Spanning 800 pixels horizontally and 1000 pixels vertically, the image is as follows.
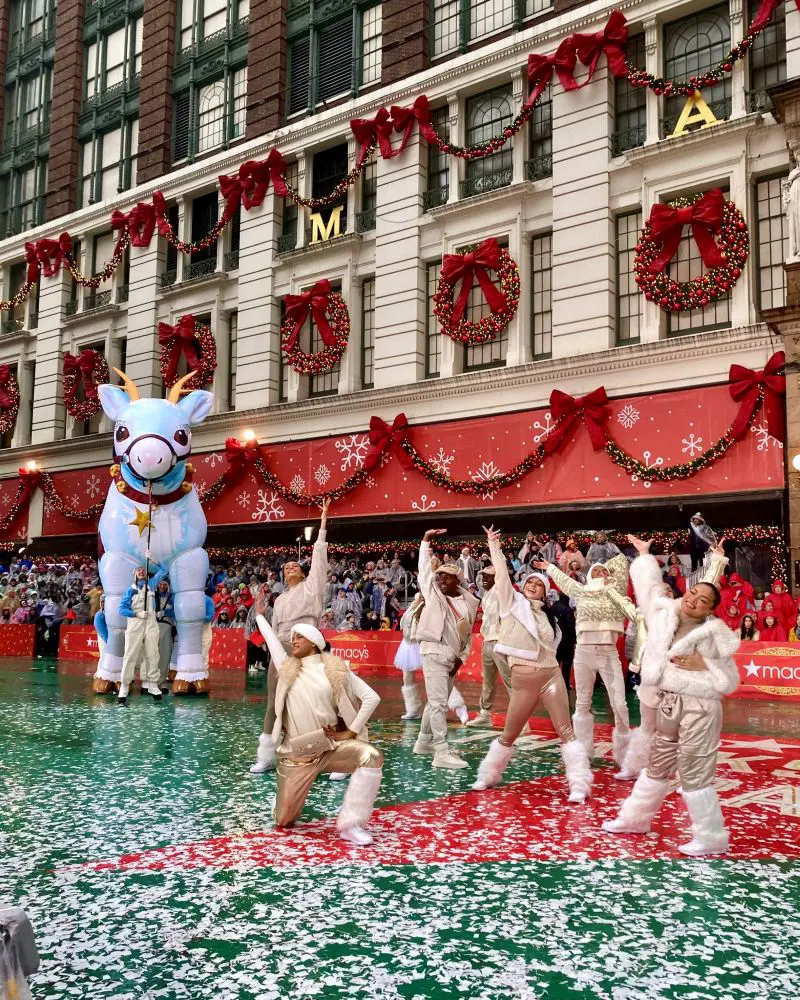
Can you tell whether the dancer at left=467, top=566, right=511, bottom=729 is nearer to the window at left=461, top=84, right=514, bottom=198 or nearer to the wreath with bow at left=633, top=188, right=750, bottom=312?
the wreath with bow at left=633, top=188, right=750, bottom=312

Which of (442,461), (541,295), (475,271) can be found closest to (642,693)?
(442,461)

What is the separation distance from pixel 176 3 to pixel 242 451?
15.6 metres

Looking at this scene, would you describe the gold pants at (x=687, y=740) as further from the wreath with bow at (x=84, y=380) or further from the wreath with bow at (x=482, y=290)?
the wreath with bow at (x=84, y=380)

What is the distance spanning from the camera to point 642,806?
6082 mm

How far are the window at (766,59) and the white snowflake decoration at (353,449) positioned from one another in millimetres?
11240

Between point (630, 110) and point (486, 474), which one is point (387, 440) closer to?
point (486, 474)

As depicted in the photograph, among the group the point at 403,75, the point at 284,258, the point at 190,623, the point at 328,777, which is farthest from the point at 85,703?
the point at 403,75

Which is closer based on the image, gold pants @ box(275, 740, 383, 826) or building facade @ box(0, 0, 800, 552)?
gold pants @ box(275, 740, 383, 826)

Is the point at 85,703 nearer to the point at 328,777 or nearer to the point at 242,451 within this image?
the point at 328,777

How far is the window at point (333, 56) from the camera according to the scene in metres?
25.4

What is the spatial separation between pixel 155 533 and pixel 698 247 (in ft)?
39.1

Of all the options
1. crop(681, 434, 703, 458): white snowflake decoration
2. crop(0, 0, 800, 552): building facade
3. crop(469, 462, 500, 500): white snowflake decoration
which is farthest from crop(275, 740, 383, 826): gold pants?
crop(469, 462, 500, 500): white snowflake decoration

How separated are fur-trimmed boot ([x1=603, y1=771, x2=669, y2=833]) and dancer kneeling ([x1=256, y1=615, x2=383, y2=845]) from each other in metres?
1.62

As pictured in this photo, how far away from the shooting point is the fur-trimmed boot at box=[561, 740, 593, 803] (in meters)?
7.05
